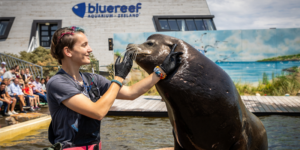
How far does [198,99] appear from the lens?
2303mm

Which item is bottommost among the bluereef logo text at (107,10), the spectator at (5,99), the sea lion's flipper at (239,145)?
the spectator at (5,99)

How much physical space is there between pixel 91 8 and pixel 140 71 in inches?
422

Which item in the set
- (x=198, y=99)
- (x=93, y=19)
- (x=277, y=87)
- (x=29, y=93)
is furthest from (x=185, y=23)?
(x=198, y=99)

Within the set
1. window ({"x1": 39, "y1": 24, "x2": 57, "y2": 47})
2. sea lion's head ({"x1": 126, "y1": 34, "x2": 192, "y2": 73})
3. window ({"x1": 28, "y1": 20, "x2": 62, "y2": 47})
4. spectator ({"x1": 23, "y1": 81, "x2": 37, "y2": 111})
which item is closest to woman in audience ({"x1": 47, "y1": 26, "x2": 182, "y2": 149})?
sea lion's head ({"x1": 126, "y1": 34, "x2": 192, "y2": 73})

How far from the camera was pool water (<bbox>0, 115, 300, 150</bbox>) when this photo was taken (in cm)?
504

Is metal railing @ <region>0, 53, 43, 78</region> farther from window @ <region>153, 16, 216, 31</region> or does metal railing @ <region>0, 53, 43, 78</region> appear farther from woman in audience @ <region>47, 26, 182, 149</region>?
woman in audience @ <region>47, 26, 182, 149</region>

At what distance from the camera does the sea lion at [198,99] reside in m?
2.31

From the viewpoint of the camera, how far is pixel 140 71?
13.6m

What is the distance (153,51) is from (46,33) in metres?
22.4

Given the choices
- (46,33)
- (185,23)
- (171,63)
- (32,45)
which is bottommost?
(32,45)

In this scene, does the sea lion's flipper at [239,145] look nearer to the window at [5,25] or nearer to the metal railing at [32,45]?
the metal railing at [32,45]

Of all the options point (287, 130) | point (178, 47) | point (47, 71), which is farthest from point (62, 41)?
point (47, 71)

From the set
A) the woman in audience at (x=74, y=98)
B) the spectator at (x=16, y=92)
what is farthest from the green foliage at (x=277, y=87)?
the woman in audience at (x=74, y=98)

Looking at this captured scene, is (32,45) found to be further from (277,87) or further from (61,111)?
(61,111)
